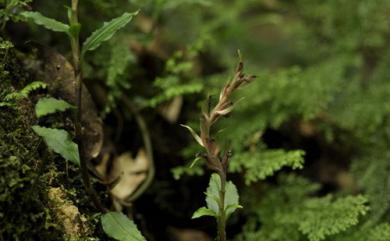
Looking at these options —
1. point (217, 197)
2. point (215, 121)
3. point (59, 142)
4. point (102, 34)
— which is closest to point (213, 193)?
point (217, 197)

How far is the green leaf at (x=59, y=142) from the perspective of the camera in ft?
4.96

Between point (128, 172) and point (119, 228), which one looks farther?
point (128, 172)

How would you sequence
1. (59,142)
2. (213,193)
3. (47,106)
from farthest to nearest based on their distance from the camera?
(213,193) → (59,142) → (47,106)

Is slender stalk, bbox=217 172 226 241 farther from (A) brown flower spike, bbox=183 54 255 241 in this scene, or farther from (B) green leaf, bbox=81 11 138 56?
(B) green leaf, bbox=81 11 138 56

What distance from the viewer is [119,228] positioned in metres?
1.60

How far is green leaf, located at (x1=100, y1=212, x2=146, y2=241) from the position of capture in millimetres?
1568

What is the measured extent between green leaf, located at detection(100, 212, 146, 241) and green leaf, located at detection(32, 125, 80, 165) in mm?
221

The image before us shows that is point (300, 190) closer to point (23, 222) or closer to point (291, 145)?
point (291, 145)

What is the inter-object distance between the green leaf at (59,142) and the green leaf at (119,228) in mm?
221

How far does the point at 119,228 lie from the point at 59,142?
1.11 ft

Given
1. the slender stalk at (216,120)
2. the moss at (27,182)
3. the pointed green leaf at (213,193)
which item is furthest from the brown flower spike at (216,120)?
the moss at (27,182)

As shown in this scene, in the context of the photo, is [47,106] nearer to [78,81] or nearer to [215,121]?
[78,81]

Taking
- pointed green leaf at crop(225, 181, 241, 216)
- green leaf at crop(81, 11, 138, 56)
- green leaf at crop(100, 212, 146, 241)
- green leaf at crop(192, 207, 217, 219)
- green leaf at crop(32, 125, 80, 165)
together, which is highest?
green leaf at crop(81, 11, 138, 56)

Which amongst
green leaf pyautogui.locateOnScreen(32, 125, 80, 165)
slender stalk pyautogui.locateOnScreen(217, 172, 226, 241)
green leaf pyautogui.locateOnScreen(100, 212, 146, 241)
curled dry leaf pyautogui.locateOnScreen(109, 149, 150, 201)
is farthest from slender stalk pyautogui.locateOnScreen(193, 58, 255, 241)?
curled dry leaf pyautogui.locateOnScreen(109, 149, 150, 201)
